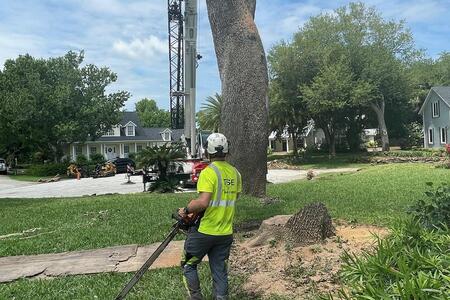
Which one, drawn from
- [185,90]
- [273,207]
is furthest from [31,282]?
[185,90]

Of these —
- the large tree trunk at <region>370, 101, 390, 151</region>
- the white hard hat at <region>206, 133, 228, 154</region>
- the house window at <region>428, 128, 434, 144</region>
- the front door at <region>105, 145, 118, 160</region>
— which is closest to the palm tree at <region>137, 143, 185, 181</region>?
the white hard hat at <region>206, 133, 228, 154</region>

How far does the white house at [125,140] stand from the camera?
62094 mm

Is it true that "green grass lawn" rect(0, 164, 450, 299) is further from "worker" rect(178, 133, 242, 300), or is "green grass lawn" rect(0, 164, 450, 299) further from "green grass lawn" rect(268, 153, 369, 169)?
"green grass lawn" rect(268, 153, 369, 169)

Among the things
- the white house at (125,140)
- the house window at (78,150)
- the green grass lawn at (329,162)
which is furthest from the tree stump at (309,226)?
the house window at (78,150)

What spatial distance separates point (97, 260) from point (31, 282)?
1.03 meters

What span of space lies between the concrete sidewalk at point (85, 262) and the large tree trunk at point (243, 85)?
428cm

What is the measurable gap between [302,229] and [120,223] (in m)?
4.48

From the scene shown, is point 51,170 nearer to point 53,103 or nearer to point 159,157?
point 53,103

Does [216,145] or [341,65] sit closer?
[216,145]

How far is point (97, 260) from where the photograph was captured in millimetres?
6797

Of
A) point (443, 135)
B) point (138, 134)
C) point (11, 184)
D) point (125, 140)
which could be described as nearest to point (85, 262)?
point (11, 184)

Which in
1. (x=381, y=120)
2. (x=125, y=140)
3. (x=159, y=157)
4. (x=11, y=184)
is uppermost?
(x=381, y=120)

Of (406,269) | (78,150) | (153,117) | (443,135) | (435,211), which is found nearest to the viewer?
(406,269)

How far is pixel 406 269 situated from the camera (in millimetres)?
3047
